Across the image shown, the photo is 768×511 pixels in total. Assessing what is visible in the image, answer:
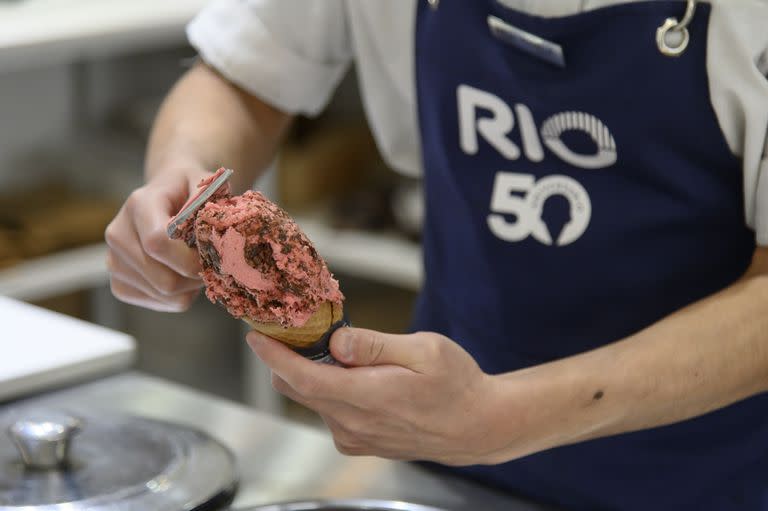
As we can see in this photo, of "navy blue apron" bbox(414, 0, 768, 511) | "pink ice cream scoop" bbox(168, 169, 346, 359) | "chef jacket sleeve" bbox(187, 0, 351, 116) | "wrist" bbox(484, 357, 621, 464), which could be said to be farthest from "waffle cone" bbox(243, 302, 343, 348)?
"chef jacket sleeve" bbox(187, 0, 351, 116)

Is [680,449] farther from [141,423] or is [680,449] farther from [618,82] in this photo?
[141,423]

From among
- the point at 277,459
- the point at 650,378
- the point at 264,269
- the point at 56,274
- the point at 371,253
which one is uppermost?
the point at 264,269

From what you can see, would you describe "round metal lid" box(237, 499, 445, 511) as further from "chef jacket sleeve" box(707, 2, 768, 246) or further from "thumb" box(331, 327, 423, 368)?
"chef jacket sleeve" box(707, 2, 768, 246)

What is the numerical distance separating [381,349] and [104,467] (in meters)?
0.27

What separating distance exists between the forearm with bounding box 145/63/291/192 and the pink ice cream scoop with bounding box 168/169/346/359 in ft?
1.00

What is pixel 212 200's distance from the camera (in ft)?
2.56

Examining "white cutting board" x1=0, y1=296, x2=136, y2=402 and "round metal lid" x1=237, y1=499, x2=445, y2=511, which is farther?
"white cutting board" x1=0, y1=296, x2=136, y2=402

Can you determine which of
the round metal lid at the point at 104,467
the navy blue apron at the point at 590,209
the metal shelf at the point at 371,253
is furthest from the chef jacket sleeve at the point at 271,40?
the metal shelf at the point at 371,253

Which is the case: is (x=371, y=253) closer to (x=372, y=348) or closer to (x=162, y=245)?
(x=162, y=245)

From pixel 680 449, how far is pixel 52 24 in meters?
1.42

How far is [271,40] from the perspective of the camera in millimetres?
1178

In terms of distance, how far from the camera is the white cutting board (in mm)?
1017

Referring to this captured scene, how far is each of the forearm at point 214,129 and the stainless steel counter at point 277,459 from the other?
0.67ft

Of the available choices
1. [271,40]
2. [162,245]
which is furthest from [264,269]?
[271,40]
